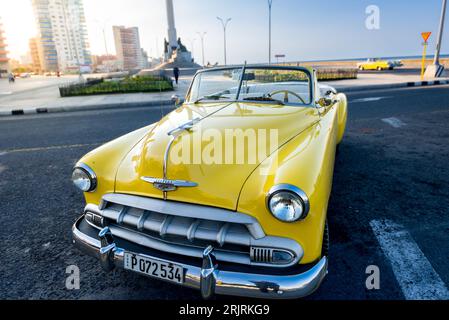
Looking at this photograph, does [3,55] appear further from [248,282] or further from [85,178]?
[248,282]

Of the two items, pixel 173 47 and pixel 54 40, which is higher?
pixel 54 40

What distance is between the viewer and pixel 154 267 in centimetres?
189

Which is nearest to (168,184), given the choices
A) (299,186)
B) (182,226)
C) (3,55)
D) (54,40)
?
(182,226)

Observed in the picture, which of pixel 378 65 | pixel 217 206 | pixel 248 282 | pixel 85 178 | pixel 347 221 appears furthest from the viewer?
pixel 378 65

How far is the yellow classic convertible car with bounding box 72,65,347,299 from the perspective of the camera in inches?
69.4

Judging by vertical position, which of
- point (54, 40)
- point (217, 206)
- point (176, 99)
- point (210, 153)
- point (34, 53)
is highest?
point (54, 40)

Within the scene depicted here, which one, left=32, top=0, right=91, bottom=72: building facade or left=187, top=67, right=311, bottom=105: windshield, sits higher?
left=32, top=0, right=91, bottom=72: building facade

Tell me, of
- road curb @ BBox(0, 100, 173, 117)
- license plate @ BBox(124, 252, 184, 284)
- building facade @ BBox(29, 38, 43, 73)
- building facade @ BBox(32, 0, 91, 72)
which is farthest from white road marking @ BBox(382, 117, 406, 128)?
building facade @ BBox(29, 38, 43, 73)

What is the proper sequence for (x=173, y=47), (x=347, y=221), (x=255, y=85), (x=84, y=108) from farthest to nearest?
(x=173, y=47), (x=84, y=108), (x=255, y=85), (x=347, y=221)

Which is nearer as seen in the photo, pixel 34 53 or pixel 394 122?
pixel 394 122

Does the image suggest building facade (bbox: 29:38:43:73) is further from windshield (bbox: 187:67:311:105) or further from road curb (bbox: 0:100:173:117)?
windshield (bbox: 187:67:311:105)

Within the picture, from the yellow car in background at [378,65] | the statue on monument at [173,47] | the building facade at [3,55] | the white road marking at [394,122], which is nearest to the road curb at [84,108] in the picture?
the white road marking at [394,122]

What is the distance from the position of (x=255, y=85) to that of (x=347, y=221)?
5.92ft

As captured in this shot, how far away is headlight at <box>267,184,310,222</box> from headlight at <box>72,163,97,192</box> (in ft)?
4.52
